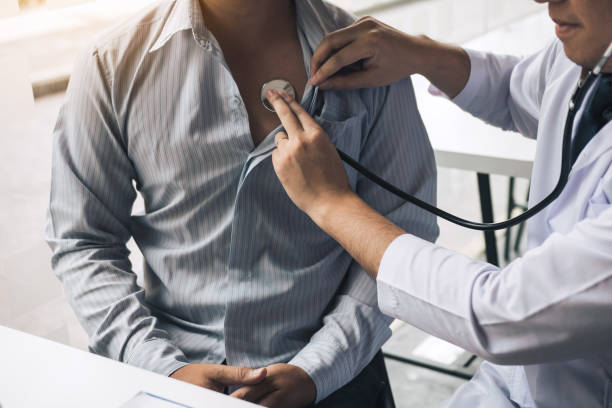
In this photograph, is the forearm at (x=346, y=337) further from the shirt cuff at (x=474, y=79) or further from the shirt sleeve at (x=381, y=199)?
the shirt cuff at (x=474, y=79)

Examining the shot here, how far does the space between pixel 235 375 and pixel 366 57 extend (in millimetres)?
566

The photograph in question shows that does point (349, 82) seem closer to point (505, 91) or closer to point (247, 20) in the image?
point (247, 20)

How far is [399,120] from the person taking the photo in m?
1.16

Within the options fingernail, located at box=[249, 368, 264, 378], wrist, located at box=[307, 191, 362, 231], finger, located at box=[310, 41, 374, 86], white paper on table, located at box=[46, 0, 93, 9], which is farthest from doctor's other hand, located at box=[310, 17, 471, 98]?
white paper on table, located at box=[46, 0, 93, 9]

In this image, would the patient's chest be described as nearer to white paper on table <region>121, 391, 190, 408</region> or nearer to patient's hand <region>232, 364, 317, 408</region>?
patient's hand <region>232, 364, 317, 408</region>

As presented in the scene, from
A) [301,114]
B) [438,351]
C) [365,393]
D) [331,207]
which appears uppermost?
[301,114]

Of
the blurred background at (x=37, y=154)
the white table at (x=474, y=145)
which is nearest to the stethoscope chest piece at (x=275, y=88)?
the blurred background at (x=37, y=154)

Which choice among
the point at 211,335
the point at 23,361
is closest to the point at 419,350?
the point at 211,335

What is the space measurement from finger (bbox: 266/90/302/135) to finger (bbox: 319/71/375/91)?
0.25 ft

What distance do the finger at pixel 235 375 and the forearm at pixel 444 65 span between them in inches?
25.8

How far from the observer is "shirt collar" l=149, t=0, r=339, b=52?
107 centimetres

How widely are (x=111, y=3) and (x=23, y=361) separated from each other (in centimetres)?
99

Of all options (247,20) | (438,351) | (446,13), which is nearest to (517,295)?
(247,20)

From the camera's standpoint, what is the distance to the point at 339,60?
3.47ft
